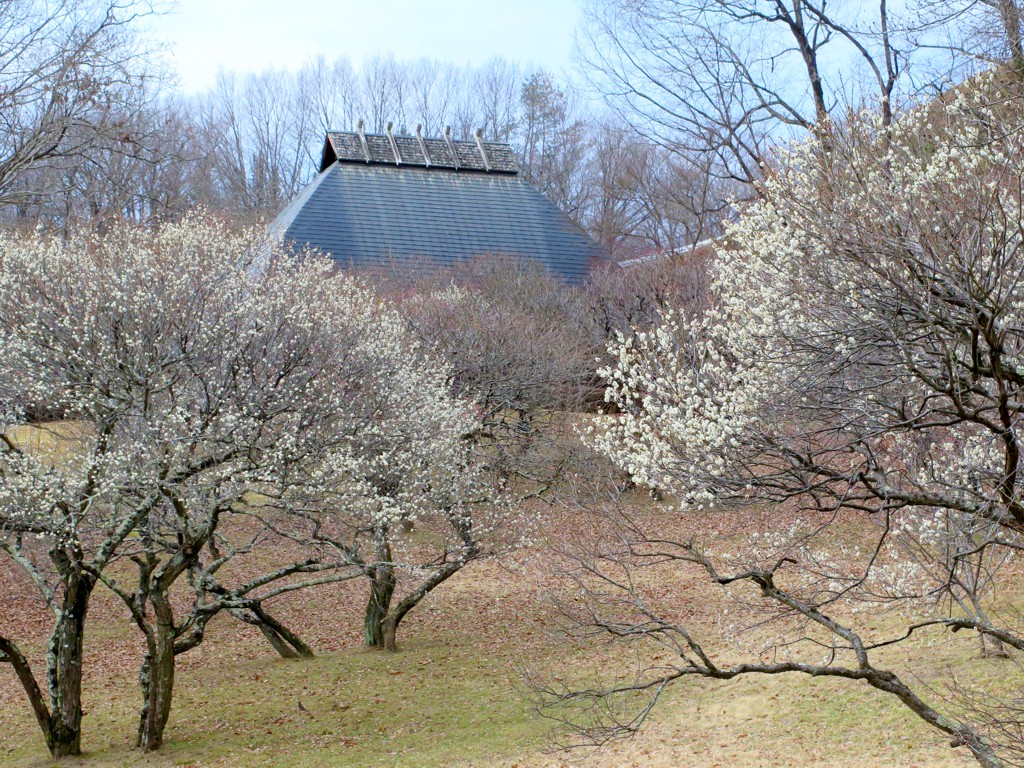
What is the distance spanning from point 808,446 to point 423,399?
335 inches

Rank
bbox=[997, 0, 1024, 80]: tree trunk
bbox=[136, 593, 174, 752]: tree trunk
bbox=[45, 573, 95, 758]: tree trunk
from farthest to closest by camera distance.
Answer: bbox=[136, 593, 174, 752]: tree trunk → bbox=[45, 573, 95, 758]: tree trunk → bbox=[997, 0, 1024, 80]: tree trunk

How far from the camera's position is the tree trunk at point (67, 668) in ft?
34.1

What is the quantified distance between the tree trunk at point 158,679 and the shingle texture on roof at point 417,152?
25.4 meters

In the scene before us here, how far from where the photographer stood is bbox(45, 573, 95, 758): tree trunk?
34.1ft

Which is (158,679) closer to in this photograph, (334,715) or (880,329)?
(334,715)

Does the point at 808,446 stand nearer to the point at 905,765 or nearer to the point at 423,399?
the point at 905,765

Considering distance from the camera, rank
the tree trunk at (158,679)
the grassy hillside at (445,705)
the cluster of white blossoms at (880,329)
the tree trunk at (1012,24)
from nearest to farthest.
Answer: the cluster of white blossoms at (880,329) < the tree trunk at (1012,24) < the grassy hillside at (445,705) < the tree trunk at (158,679)

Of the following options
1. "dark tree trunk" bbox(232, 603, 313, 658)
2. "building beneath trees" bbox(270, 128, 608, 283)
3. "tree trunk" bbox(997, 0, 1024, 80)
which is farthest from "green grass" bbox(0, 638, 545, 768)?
"building beneath trees" bbox(270, 128, 608, 283)

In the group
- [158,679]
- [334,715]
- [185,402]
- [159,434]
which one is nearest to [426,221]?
[185,402]

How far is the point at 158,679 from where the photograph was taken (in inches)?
424

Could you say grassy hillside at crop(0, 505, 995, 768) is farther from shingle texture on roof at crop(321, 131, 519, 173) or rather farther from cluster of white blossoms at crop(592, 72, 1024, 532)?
shingle texture on roof at crop(321, 131, 519, 173)

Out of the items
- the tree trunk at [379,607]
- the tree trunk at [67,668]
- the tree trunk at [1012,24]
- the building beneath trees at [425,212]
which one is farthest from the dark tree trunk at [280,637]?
the building beneath trees at [425,212]

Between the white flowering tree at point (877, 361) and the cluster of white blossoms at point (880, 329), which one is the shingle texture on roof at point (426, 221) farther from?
the white flowering tree at point (877, 361)

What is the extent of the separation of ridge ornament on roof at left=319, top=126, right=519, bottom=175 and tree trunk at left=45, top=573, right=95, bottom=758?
83.6ft
